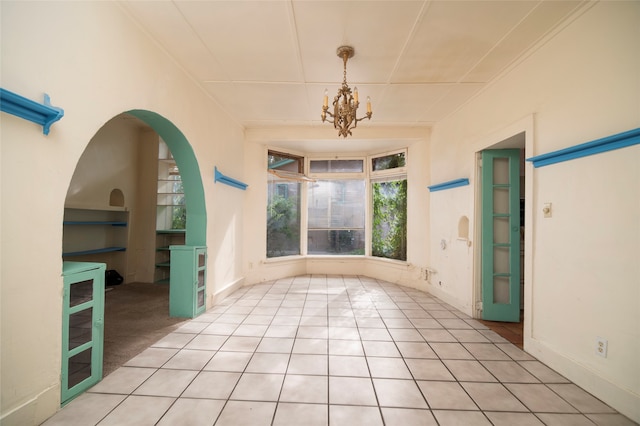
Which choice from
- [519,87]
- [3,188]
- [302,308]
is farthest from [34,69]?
[519,87]

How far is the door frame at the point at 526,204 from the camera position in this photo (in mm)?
2652

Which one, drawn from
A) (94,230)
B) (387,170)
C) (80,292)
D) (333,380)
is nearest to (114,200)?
(94,230)

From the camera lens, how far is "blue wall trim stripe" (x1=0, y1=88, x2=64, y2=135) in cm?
139

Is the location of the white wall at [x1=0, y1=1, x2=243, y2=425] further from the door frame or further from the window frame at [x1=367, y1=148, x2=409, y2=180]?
the window frame at [x1=367, y1=148, x2=409, y2=180]

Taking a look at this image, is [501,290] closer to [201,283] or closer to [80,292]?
[201,283]

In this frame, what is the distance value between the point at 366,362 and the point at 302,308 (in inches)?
61.6

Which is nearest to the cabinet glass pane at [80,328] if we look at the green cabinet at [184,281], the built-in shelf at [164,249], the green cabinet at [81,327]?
the green cabinet at [81,327]

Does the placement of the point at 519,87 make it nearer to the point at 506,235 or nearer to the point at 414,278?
the point at 506,235

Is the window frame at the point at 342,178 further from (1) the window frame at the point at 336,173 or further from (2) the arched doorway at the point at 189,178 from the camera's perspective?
(2) the arched doorway at the point at 189,178

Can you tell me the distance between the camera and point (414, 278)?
5.10 m

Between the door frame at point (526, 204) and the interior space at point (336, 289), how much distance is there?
0.03 m

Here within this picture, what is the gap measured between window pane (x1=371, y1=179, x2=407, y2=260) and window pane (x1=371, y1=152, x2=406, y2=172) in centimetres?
33

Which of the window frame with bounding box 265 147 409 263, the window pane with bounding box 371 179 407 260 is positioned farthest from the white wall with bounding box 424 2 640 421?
the window frame with bounding box 265 147 409 263

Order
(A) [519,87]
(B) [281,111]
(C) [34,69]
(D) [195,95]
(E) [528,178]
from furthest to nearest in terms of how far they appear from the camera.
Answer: (B) [281,111] < (D) [195,95] < (A) [519,87] < (E) [528,178] < (C) [34,69]
